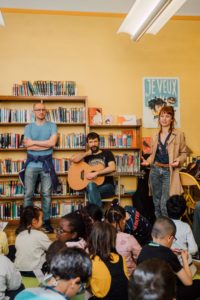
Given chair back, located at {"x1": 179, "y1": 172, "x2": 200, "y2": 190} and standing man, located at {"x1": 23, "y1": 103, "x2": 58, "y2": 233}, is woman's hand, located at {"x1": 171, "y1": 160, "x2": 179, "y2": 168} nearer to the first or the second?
chair back, located at {"x1": 179, "y1": 172, "x2": 200, "y2": 190}

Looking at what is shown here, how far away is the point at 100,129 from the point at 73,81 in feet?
2.91

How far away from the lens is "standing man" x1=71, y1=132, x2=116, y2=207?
16.6 ft

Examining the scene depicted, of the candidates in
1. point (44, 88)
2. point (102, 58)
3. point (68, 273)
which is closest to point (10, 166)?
point (44, 88)

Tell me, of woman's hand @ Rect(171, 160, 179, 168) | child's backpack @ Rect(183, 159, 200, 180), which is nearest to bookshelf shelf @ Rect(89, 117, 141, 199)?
child's backpack @ Rect(183, 159, 200, 180)

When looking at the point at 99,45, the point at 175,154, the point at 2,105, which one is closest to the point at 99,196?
the point at 175,154

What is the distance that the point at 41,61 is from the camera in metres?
5.84

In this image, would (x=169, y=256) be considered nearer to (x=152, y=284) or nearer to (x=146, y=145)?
(x=152, y=284)

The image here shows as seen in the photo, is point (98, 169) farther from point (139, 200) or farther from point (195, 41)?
point (195, 41)

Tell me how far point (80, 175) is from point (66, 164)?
0.49 meters

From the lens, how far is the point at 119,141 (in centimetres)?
580

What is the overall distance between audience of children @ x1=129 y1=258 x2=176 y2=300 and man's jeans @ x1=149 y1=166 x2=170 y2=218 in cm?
296

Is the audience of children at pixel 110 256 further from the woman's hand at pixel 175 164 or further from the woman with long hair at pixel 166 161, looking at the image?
the woman's hand at pixel 175 164

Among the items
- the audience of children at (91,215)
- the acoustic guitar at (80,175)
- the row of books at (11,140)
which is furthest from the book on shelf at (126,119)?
the audience of children at (91,215)

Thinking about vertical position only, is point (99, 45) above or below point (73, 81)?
above
